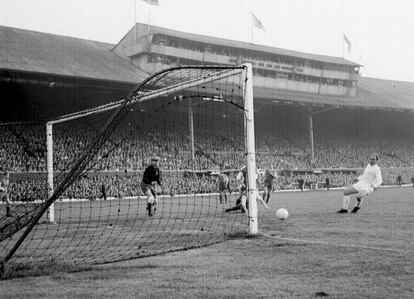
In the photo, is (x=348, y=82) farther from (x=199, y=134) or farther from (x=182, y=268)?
(x=182, y=268)

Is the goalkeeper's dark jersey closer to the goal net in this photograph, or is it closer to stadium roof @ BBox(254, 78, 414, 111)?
the goal net

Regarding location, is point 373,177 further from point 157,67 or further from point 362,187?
point 157,67

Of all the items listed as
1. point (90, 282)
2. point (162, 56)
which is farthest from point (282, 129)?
point (90, 282)

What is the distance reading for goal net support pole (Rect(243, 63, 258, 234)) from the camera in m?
9.79

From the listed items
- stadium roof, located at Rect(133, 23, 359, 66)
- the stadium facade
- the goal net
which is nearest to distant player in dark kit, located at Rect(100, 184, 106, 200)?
the goal net

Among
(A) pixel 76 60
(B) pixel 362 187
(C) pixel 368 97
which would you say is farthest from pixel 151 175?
(C) pixel 368 97

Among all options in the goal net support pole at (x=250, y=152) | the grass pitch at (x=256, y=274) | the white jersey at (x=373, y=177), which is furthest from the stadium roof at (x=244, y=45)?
the grass pitch at (x=256, y=274)

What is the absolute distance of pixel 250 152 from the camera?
10.1m

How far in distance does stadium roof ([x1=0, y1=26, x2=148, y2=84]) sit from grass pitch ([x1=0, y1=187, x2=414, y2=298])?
27534 mm

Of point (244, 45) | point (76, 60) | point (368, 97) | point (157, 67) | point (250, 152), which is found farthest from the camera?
point (368, 97)

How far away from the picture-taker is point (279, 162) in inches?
1816

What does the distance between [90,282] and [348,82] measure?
57495 mm

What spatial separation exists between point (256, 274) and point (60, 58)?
34307 millimetres

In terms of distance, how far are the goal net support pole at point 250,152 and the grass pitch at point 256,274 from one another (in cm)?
123
